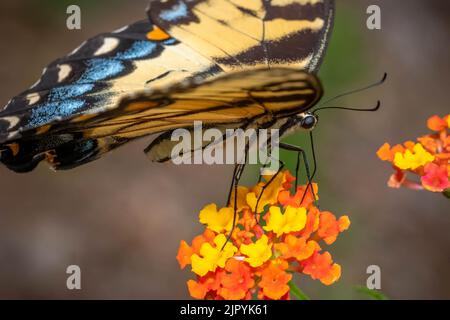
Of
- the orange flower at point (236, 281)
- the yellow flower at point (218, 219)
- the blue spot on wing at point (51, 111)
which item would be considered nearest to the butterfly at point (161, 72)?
the blue spot on wing at point (51, 111)

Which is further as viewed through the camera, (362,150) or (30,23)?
(30,23)

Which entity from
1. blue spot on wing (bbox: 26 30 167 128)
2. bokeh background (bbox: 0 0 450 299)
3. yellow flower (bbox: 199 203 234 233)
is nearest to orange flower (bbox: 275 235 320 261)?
yellow flower (bbox: 199 203 234 233)

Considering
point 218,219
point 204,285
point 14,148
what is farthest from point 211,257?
point 14,148

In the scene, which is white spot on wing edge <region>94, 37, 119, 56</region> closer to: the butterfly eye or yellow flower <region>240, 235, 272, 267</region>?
the butterfly eye

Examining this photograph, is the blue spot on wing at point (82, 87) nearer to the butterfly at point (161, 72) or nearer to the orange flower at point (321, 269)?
the butterfly at point (161, 72)

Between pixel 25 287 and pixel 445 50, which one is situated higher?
pixel 445 50

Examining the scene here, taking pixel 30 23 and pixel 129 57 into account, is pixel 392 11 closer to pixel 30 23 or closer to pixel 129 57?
pixel 30 23
